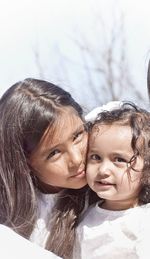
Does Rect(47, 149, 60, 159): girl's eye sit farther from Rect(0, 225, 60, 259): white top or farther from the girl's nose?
Rect(0, 225, 60, 259): white top

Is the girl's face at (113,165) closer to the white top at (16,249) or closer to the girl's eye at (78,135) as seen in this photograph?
the girl's eye at (78,135)

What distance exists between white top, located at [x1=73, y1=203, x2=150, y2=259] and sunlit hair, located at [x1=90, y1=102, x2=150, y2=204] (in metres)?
0.06

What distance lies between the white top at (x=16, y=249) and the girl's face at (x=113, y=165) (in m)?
0.25

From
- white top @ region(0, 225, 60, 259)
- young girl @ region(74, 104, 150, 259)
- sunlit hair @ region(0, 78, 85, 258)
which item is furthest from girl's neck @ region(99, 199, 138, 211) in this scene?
white top @ region(0, 225, 60, 259)

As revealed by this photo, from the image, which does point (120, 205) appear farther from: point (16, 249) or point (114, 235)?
point (16, 249)

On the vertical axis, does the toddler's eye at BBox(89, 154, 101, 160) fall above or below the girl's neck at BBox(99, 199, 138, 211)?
above

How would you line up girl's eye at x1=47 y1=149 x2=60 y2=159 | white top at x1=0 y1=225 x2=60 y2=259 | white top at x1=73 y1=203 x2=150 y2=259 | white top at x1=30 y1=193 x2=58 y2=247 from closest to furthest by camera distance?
white top at x1=0 y1=225 x2=60 y2=259 < white top at x1=73 y1=203 x2=150 y2=259 < girl's eye at x1=47 y1=149 x2=60 y2=159 < white top at x1=30 y1=193 x2=58 y2=247

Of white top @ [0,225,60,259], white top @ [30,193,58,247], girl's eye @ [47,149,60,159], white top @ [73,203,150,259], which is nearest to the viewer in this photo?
white top @ [0,225,60,259]

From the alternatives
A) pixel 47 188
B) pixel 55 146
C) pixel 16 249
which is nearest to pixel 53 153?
pixel 55 146

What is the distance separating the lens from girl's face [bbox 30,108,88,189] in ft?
4.75

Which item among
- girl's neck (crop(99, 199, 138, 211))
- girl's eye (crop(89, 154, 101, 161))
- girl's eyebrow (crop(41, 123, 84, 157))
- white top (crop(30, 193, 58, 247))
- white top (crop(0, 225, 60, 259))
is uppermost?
girl's eyebrow (crop(41, 123, 84, 157))

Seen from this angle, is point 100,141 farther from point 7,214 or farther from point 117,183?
point 7,214

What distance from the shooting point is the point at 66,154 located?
1.46 meters

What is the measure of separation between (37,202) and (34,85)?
329mm
